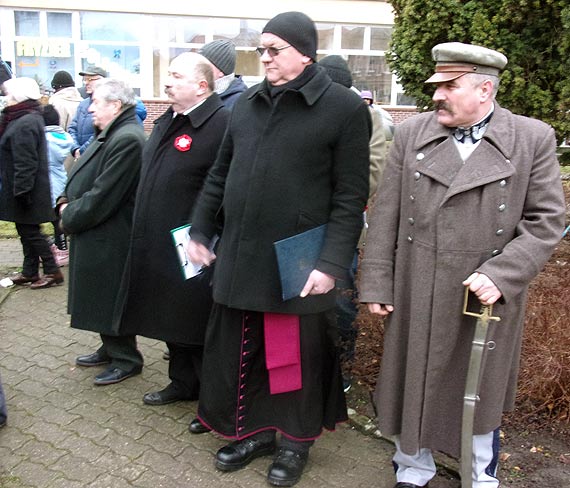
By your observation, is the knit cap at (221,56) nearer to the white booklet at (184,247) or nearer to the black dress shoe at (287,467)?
the white booklet at (184,247)

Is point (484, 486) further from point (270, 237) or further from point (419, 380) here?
point (270, 237)

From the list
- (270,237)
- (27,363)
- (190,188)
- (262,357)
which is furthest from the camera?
(27,363)

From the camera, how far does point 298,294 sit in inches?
112

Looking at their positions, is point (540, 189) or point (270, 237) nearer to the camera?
point (540, 189)

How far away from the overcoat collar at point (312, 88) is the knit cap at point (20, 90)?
363 cm

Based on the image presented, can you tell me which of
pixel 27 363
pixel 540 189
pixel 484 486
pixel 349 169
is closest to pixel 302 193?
pixel 349 169

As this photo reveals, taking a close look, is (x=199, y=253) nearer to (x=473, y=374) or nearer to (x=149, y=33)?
(x=473, y=374)

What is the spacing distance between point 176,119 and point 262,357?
1.31 m

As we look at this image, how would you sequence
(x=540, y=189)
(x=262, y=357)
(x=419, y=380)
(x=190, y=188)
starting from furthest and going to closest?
(x=190, y=188) → (x=262, y=357) → (x=419, y=380) → (x=540, y=189)

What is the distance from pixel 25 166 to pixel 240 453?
3.60m

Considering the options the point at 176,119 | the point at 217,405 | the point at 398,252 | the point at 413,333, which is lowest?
the point at 217,405

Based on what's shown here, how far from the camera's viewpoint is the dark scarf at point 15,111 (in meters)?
5.75

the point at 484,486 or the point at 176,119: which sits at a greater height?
the point at 176,119

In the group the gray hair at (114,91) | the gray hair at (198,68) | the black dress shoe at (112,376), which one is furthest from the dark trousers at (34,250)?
the gray hair at (198,68)
